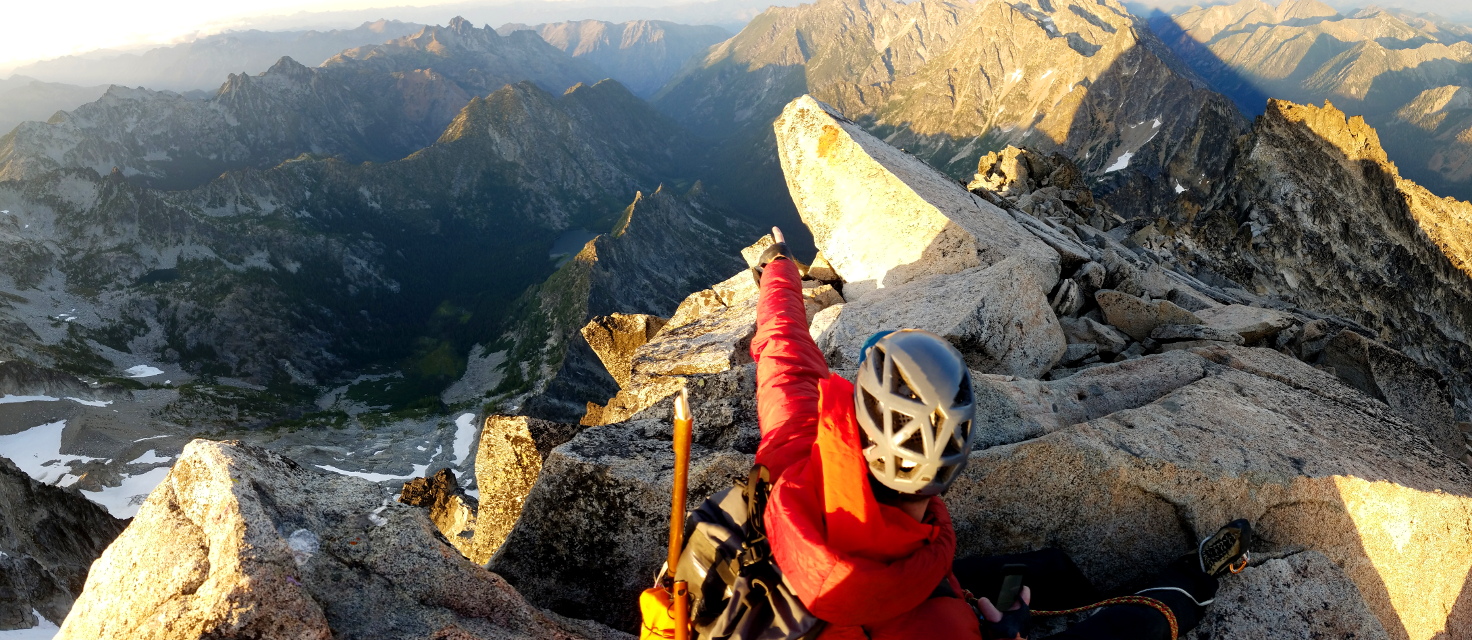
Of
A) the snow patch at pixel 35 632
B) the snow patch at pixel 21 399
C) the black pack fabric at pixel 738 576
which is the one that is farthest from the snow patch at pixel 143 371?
the black pack fabric at pixel 738 576

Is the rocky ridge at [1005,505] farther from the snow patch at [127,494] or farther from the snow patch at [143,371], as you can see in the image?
the snow patch at [143,371]

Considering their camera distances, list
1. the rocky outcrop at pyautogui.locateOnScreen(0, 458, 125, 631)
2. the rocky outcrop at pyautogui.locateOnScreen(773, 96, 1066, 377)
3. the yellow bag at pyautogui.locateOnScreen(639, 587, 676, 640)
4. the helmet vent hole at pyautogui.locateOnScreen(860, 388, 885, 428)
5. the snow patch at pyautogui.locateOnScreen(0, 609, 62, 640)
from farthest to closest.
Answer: the rocky outcrop at pyautogui.locateOnScreen(0, 458, 125, 631) < the snow patch at pyautogui.locateOnScreen(0, 609, 62, 640) < the rocky outcrop at pyautogui.locateOnScreen(773, 96, 1066, 377) < the yellow bag at pyautogui.locateOnScreen(639, 587, 676, 640) < the helmet vent hole at pyautogui.locateOnScreen(860, 388, 885, 428)

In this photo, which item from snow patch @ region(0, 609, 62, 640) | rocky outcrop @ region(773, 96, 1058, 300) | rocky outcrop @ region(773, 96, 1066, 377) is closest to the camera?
rocky outcrop @ region(773, 96, 1066, 377)

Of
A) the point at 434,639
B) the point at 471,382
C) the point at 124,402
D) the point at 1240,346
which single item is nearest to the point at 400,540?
the point at 434,639

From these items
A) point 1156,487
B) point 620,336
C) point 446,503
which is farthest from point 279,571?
point 446,503

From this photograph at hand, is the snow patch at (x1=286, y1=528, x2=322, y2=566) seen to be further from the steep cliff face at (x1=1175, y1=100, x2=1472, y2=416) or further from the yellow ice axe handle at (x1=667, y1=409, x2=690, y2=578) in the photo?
the steep cliff face at (x1=1175, y1=100, x2=1472, y2=416)

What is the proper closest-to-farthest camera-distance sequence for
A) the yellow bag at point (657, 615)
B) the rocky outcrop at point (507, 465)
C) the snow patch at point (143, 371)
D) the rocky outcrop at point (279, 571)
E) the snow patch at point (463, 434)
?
the rocky outcrop at point (279, 571), the yellow bag at point (657, 615), the rocky outcrop at point (507, 465), the snow patch at point (463, 434), the snow patch at point (143, 371)

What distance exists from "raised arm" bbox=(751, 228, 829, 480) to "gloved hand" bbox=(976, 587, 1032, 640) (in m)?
2.21

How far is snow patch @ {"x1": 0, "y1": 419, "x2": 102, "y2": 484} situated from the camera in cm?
9431

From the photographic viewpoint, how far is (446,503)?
2788cm

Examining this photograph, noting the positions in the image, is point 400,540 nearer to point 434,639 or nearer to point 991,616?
point 434,639

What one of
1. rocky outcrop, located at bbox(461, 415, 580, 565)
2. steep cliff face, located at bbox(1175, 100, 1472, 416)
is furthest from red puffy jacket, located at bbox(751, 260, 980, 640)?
steep cliff face, located at bbox(1175, 100, 1472, 416)

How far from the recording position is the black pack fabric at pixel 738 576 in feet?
16.5

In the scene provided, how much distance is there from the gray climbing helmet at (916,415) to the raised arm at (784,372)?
1.73 metres
